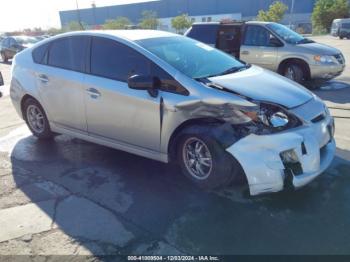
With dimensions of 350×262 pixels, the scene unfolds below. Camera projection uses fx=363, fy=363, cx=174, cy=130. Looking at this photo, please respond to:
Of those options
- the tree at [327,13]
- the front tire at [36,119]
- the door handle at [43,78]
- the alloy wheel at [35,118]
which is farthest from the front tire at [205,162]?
the tree at [327,13]

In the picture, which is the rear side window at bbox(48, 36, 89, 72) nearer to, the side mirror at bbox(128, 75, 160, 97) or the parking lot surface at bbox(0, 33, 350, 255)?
the side mirror at bbox(128, 75, 160, 97)

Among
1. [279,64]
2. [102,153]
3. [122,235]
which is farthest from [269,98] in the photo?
[279,64]

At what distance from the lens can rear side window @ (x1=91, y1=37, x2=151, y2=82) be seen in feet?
13.4

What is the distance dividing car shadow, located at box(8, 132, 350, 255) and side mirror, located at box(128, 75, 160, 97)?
3.38 ft

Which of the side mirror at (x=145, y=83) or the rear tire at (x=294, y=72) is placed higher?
the side mirror at (x=145, y=83)

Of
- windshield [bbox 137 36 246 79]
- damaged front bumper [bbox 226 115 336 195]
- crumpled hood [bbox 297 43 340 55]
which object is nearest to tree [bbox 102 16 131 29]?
crumpled hood [bbox 297 43 340 55]

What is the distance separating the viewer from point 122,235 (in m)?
3.10

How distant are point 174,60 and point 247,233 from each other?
2027mm

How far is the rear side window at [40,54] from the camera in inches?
202

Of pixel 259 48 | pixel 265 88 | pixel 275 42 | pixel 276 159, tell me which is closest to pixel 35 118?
pixel 265 88

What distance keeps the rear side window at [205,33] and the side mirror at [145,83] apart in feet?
21.9

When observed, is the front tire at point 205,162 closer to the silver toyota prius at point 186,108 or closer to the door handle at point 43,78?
the silver toyota prius at point 186,108

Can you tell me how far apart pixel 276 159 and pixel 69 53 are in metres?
3.06

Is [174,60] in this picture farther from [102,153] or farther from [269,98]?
[102,153]
